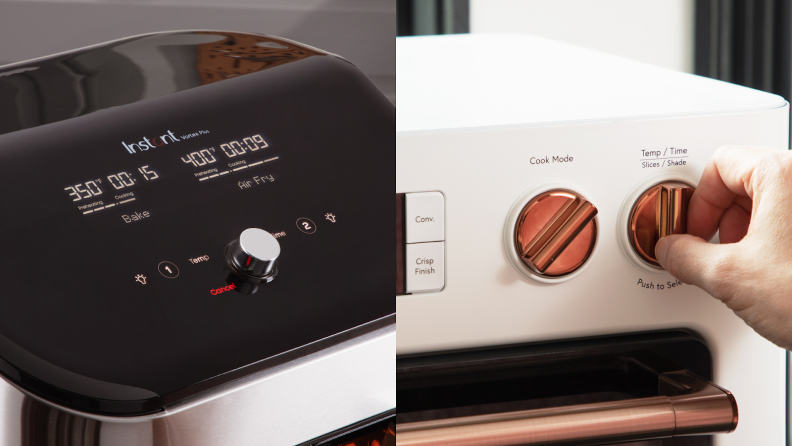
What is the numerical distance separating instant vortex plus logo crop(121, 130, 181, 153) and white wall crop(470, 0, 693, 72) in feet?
3.94

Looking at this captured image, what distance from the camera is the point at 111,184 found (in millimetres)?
227

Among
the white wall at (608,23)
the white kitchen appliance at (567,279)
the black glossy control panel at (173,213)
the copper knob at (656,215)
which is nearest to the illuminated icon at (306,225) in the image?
the black glossy control panel at (173,213)

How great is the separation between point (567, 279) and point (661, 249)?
0.06 metres

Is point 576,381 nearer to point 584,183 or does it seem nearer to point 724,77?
point 584,183

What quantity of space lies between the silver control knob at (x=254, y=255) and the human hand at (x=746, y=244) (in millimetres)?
271

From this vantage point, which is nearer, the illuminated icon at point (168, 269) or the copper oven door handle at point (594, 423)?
the illuminated icon at point (168, 269)

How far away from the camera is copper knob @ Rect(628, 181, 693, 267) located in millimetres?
386

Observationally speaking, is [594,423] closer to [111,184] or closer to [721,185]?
[721,185]

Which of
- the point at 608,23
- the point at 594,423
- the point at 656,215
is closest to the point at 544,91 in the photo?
the point at 656,215

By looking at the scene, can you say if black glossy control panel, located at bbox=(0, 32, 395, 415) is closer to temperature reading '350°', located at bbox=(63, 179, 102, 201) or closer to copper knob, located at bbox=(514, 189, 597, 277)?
temperature reading '350°', located at bbox=(63, 179, 102, 201)

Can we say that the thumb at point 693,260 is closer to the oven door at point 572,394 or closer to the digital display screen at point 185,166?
the oven door at point 572,394

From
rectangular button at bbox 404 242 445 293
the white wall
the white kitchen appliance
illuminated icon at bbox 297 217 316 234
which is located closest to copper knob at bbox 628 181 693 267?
the white kitchen appliance

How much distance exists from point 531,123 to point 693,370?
0.72ft

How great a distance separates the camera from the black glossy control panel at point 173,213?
7.6 inches
